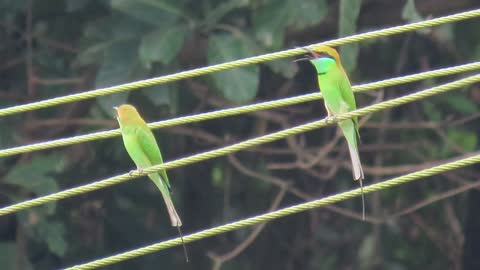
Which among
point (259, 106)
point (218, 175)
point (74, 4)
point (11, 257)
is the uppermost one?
point (74, 4)

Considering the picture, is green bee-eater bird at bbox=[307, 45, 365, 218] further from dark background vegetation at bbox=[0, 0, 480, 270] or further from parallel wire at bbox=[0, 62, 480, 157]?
dark background vegetation at bbox=[0, 0, 480, 270]

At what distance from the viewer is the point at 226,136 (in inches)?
289

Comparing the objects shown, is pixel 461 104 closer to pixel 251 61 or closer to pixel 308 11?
pixel 308 11

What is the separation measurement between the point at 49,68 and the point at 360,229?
232 centimetres

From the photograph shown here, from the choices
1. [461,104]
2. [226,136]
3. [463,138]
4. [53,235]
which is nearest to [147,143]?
[53,235]

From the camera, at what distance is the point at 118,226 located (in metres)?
7.30

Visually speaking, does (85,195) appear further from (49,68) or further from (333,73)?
(333,73)

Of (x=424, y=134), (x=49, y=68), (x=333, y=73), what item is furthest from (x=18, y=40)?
(x=333, y=73)

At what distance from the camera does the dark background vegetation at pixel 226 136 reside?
628cm

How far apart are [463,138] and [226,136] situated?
136 centimetres

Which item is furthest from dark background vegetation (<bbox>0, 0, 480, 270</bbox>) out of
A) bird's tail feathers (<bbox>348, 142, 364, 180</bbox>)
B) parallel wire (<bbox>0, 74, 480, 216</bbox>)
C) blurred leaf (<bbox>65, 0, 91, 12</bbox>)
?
parallel wire (<bbox>0, 74, 480, 216</bbox>)

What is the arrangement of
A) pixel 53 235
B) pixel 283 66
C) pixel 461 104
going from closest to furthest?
pixel 283 66 → pixel 53 235 → pixel 461 104

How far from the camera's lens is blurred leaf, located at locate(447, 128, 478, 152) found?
7.66 meters

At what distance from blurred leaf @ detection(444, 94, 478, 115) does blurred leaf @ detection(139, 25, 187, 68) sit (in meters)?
1.88
